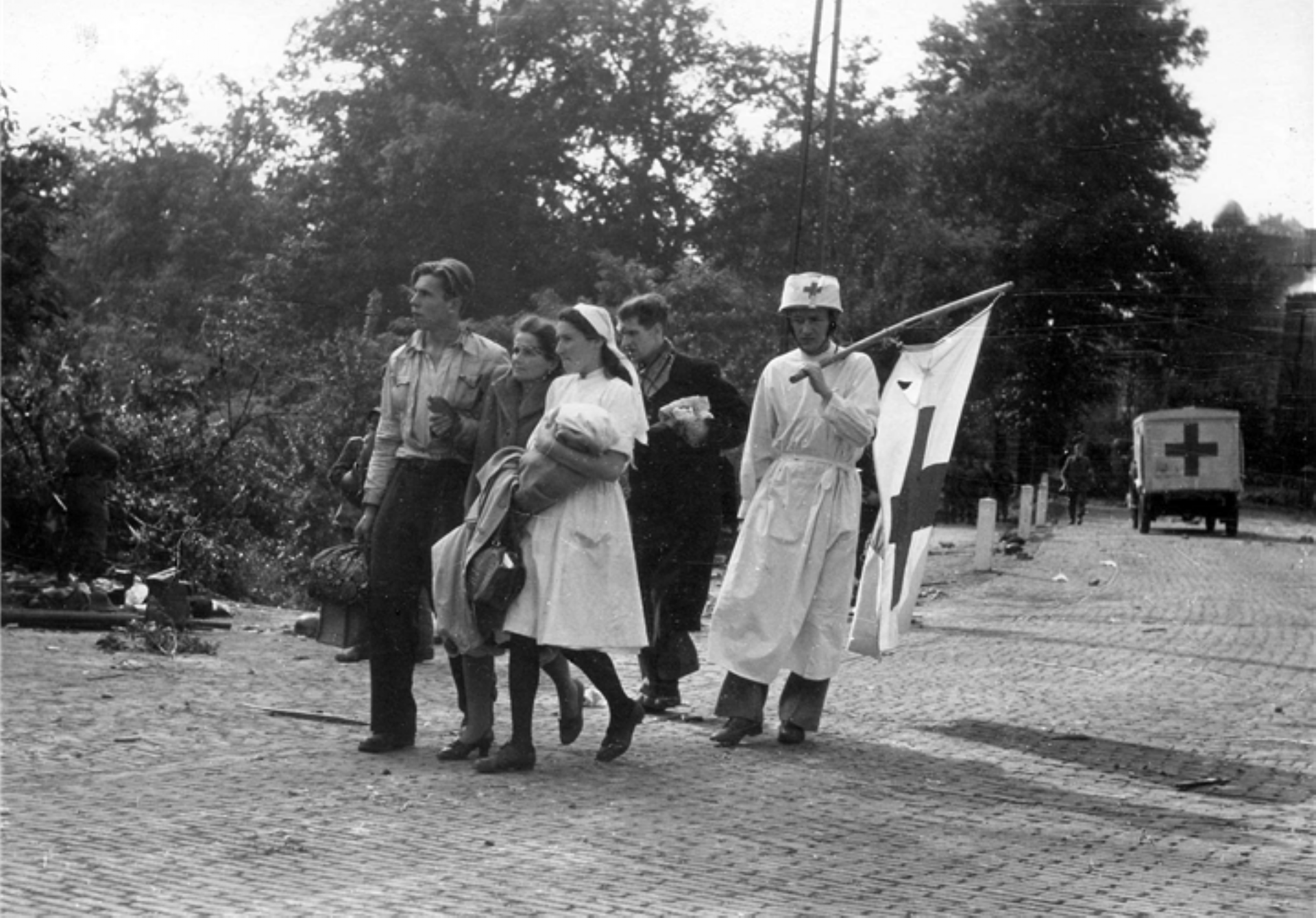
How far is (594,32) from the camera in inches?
1789

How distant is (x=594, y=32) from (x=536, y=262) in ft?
18.2

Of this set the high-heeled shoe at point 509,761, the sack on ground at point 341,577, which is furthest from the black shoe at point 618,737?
the sack on ground at point 341,577

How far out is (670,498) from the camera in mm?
9094

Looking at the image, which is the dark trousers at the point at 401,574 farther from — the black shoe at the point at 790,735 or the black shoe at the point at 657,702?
the black shoe at the point at 657,702

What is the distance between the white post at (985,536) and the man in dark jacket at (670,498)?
1453 cm

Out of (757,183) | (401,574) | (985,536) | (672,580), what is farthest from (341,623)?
(757,183)

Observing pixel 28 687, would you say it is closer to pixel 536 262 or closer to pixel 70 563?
pixel 70 563

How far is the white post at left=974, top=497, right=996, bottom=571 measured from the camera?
23.4 metres

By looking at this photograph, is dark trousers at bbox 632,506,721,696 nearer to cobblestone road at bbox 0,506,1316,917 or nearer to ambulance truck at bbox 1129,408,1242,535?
cobblestone road at bbox 0,506,1316,917

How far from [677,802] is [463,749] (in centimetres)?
116

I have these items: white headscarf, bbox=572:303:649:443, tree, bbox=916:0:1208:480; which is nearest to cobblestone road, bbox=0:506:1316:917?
white headscarf, bbox=572:303:649:443

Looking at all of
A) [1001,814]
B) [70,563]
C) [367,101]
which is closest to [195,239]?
[367,101]

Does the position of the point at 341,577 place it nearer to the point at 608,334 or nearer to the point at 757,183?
the point at 608,334

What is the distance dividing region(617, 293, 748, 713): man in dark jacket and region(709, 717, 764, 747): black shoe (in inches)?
36.9
